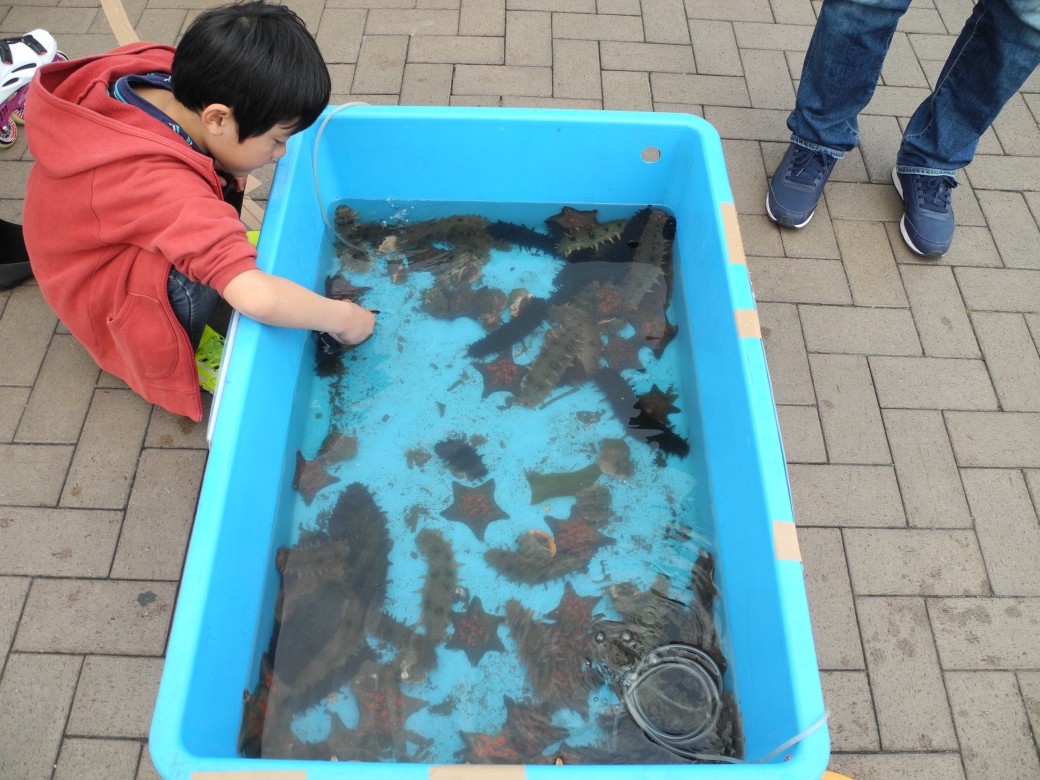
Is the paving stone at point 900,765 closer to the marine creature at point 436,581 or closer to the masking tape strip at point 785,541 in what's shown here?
the masking tape strip at point 785,541

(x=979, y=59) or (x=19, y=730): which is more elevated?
(x=979, y=59)

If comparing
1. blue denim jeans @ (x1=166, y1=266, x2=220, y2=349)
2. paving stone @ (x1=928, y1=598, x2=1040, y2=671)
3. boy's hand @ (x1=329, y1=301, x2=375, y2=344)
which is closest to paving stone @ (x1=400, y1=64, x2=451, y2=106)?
boy's hand @ (x1=329, y1=301, x2=375, y2=344)

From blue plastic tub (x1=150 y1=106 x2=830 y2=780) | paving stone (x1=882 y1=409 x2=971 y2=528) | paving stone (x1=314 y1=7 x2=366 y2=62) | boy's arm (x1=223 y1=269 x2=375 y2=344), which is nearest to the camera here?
blue plastic tub (x1=150 y1=106 x2=830 y2=780)

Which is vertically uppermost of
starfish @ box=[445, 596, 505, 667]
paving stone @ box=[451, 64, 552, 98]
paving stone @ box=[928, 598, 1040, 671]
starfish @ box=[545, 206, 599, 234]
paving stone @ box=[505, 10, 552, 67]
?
paving stone @ box=[505, 10, 552, 67]

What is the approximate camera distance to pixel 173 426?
2098mm

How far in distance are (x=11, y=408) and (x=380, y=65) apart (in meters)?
1.99

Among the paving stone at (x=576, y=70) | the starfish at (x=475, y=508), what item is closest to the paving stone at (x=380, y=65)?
the paving stone at (x=576, y=70)

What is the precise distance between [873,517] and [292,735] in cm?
172

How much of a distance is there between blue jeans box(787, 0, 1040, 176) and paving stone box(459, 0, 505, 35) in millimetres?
1465

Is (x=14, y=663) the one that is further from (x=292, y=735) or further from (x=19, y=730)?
(x=292, y=735)

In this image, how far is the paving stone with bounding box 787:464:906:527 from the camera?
204 centimetres

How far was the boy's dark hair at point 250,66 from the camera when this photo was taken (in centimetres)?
151

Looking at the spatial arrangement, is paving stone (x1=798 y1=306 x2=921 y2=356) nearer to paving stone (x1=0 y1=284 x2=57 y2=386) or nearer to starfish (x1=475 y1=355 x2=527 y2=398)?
starfish (x1=475 y1=355 x2=527 y2=398)

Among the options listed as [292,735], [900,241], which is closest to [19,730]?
[292,735]
